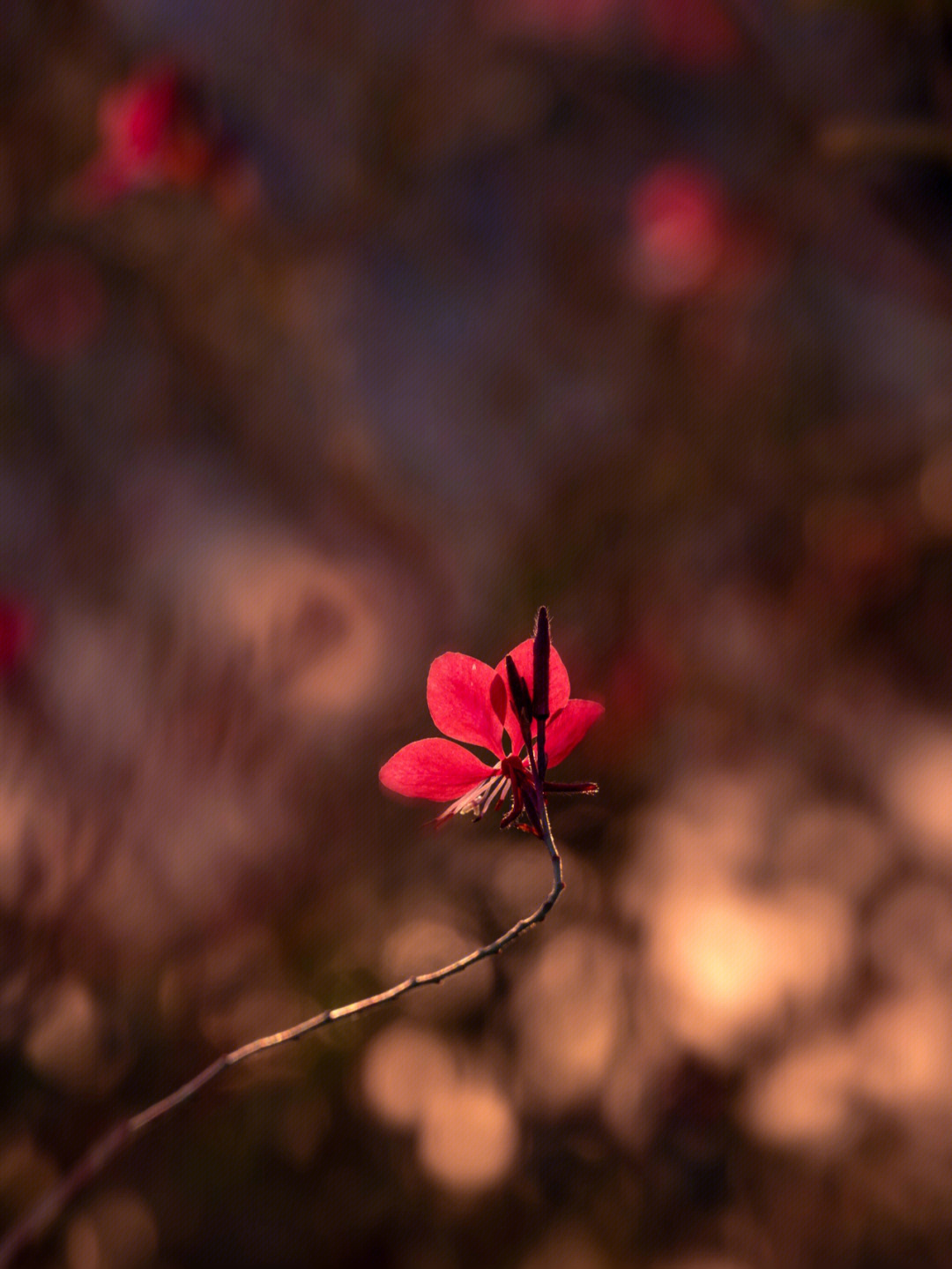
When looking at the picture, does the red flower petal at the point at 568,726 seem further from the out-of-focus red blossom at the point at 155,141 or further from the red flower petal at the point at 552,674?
the out-of-focus red blossom at the point at 155,141

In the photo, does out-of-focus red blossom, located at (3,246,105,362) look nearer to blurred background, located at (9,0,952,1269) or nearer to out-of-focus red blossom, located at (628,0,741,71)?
blurred background, located at (9,0,952,1269)

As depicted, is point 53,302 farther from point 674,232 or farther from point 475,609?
point 674,232

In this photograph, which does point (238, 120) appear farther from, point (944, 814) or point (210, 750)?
point (944, 814)

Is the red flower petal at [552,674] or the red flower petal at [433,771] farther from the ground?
the red flower petal at [552,674]

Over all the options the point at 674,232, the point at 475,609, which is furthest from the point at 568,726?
the point at 674,232

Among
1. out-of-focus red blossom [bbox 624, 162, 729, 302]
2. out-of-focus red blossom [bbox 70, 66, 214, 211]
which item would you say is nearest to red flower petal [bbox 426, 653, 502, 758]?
out-of-focus red blossom [bbox 70, 66, 214, 211]

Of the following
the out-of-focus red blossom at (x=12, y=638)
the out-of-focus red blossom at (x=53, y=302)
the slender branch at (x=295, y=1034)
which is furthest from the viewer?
the out-of-focus red blossom at (x=53, y=302)

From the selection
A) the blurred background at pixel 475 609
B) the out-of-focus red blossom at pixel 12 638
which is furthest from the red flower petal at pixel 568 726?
the out-of-focus red blossom at pixel 12 638
